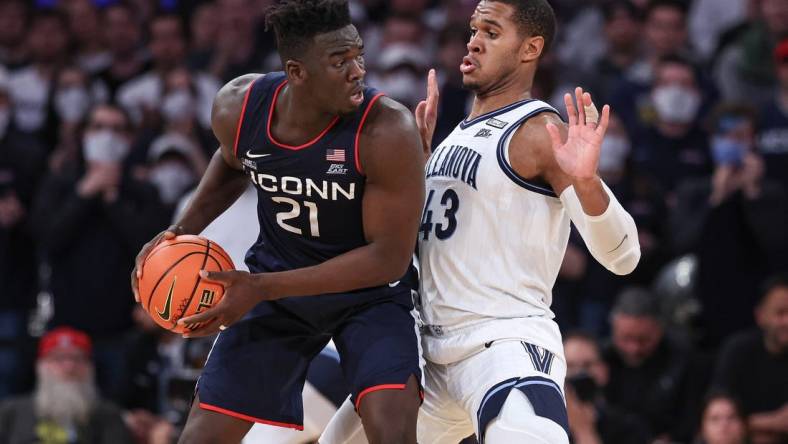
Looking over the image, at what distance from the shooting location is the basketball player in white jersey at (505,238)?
5027mm

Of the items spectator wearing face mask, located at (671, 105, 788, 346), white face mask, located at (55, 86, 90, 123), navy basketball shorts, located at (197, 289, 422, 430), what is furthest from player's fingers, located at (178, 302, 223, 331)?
white face mask, located at (55, 86, 90, 123)

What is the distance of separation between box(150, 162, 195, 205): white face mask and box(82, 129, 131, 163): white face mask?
533mm

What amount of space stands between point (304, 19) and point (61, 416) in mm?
5162

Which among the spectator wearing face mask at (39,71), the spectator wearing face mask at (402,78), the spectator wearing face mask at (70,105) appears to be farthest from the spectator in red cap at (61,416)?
the spectator wearing face mask at (402,78)

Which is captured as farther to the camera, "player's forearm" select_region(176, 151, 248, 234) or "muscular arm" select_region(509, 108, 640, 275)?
"player's forearm" select_region(176, 151, 248, 234)

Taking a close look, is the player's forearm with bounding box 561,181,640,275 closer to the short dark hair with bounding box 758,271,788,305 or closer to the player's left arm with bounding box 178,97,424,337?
the player's left arm with bounding box 178,97,424,337

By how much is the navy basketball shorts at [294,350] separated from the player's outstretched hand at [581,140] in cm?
86

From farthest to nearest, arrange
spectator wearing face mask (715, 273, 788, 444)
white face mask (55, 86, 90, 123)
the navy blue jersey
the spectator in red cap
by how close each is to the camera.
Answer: white face mask (55, 86, 90, 123)
the spectator in red cap
spectator wearing face mask (715, 273, 788, 444)
the navy blue jersey

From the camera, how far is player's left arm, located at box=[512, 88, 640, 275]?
4.95 m

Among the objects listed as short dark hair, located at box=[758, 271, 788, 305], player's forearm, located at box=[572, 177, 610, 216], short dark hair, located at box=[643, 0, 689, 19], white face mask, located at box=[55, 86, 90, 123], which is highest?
player's forearm, located at box=[572, 177, 610, 216]

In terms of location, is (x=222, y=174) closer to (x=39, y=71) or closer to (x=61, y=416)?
(x=61, y=416)

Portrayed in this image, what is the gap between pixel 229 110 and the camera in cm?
528

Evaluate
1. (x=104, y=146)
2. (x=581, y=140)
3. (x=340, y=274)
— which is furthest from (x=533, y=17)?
(x=104, y=146)

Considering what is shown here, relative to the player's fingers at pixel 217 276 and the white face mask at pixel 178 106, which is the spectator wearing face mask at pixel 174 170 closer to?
the white face mask at pixel 178 106
